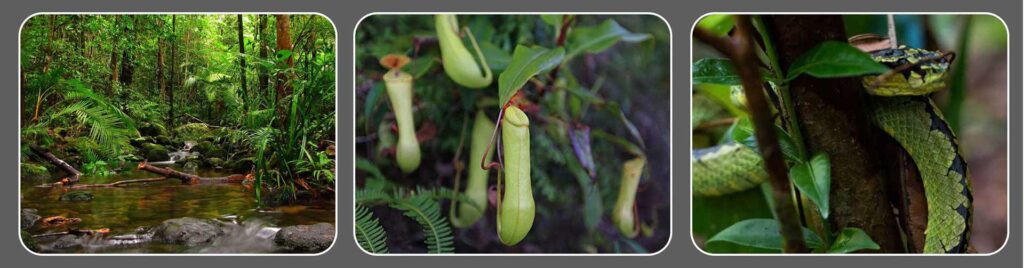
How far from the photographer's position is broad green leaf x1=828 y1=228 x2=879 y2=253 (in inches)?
115

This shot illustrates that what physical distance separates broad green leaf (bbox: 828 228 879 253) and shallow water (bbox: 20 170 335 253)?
180 centimetres

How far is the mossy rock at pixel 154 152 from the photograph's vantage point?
3670mm

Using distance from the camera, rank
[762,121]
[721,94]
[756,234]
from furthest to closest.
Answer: [721,94]
[756,234]
[762,121]

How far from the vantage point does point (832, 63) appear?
8.55ft

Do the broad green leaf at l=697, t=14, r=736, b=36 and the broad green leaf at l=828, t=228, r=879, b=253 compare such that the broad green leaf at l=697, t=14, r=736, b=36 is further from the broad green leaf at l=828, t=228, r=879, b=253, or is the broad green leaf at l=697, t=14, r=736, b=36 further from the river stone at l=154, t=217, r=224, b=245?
the river stone at l=154, t=217, r=224, b=245

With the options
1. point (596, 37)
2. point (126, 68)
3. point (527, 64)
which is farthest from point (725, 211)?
point (126, 68)

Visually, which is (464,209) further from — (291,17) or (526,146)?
(291,17)

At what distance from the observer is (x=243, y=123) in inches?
145

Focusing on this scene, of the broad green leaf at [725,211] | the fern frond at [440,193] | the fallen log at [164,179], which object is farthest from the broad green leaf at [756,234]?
the fallen log at [164,179]

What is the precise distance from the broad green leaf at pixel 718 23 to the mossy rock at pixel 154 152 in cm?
198

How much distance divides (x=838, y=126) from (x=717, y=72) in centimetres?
40

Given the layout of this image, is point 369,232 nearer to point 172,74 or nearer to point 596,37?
point 172,74

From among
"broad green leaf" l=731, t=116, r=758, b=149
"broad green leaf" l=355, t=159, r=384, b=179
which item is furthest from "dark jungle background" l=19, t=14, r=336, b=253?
"broad green leaf" l=731, t=116, r=758, b=149

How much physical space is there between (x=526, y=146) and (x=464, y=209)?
12.9 inches
